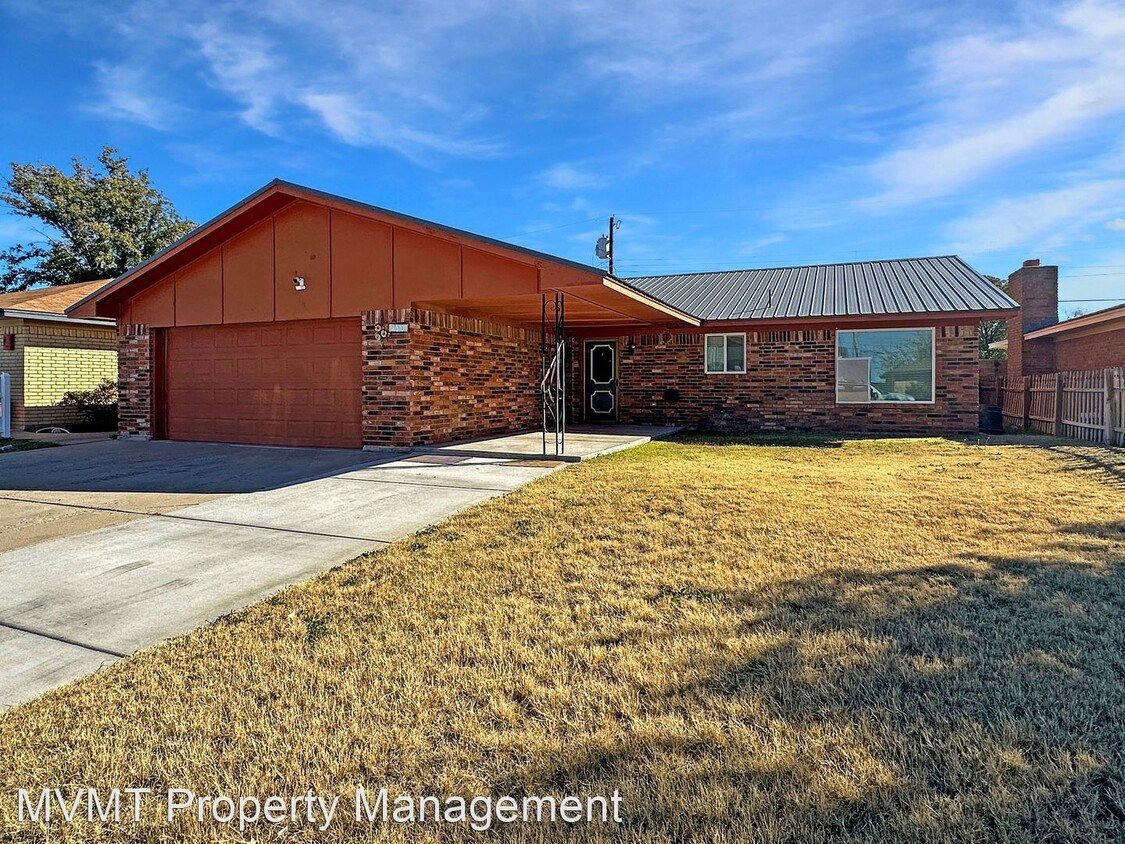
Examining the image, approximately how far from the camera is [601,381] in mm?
15492

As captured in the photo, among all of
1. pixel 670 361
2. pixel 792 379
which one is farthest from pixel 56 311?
pixel 792 379

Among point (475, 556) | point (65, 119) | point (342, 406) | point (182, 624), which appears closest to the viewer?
point (182, 624)

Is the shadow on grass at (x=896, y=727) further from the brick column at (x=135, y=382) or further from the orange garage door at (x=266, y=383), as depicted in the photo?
the brick column at (x=135, y=382)

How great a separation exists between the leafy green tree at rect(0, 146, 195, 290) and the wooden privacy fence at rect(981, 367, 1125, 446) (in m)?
32.6

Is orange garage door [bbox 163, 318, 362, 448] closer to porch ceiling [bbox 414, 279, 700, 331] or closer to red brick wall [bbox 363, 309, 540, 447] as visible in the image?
red brick wall [bbox 363, 309, 540, 447]

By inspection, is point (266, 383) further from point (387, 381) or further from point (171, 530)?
point (171, 530)

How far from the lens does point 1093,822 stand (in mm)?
1715

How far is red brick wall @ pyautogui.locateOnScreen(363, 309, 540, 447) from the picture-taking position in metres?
9.68

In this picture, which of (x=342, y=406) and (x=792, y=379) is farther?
(x=792, y=379)

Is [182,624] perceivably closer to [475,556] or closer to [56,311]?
[475,556]

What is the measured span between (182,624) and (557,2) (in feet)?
29.6

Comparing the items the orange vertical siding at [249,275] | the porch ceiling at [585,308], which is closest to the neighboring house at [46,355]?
the orange vertical siding at [249,275]

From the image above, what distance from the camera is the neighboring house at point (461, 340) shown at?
964 cm

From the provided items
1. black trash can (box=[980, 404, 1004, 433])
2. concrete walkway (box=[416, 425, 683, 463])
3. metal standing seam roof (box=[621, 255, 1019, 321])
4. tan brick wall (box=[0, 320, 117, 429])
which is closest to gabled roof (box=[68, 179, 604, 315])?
concrete walkway (box=[416, 425, 683, 463])
